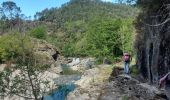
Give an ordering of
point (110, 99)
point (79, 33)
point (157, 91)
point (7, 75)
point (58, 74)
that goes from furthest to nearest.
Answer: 1. point (79, 33)
2. point (58, 74)
3. point (110, 99)
4. point (157, 91)
5. point (7, 75)

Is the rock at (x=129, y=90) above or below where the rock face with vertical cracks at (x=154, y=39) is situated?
below

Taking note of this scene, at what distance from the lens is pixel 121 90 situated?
35062 mm

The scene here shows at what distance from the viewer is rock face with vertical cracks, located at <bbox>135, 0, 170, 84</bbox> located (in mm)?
32844

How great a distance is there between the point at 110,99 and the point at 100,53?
180 feet

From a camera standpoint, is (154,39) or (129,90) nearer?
(129,90)

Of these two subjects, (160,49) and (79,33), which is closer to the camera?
(160,49)

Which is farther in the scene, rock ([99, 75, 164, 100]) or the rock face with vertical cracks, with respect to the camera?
the rock face with vertical cracks

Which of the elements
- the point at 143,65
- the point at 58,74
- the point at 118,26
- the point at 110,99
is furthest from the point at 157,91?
the point at 118,26

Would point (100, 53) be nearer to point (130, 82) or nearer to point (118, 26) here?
point (118, 26)

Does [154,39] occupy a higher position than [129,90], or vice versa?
[154,39]

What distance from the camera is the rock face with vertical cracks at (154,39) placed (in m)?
32.8

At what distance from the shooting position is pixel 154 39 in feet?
117

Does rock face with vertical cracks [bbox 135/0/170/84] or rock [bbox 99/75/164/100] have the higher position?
rock face with vertical cracks [bbox 135/0/170/84]

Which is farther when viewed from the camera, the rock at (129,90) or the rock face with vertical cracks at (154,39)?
the rock face with vertical cracks at (154,39)
